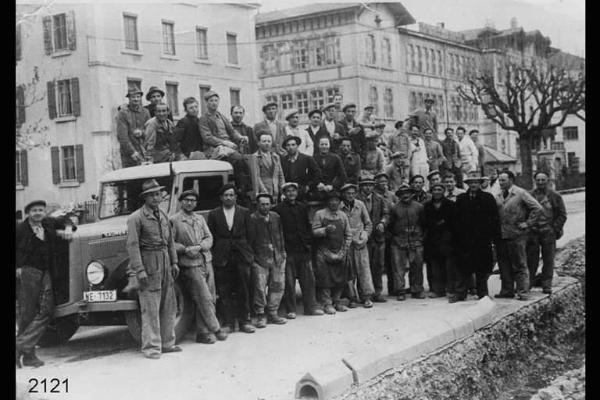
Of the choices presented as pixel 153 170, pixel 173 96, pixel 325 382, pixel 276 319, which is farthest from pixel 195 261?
pixel 173 96

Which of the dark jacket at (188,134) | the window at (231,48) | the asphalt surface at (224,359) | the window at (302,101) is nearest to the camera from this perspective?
the asphalt surface at (224,359)

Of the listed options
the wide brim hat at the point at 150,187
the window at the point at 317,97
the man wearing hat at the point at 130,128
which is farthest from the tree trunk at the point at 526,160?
the wide brim hat at the point at 150,187

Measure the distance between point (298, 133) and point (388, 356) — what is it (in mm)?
3761

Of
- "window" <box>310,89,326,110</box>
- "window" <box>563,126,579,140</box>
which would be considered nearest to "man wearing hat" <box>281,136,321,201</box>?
"window" <box>310,89,326,110</box>

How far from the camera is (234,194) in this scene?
7.43m

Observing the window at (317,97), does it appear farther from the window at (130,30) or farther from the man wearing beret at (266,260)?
the window at (130,30)

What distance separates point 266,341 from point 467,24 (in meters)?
4.93

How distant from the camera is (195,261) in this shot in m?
6.93

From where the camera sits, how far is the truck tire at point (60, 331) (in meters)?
6.82

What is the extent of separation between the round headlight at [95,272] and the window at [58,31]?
2.08 metres

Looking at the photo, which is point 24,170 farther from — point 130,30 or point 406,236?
point 406,236

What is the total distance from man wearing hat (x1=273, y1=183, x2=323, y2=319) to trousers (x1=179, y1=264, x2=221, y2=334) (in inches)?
52.0

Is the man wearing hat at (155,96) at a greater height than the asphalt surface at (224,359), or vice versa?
the man wearing hat at (155,96)

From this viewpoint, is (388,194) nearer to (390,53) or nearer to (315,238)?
(315,238)
